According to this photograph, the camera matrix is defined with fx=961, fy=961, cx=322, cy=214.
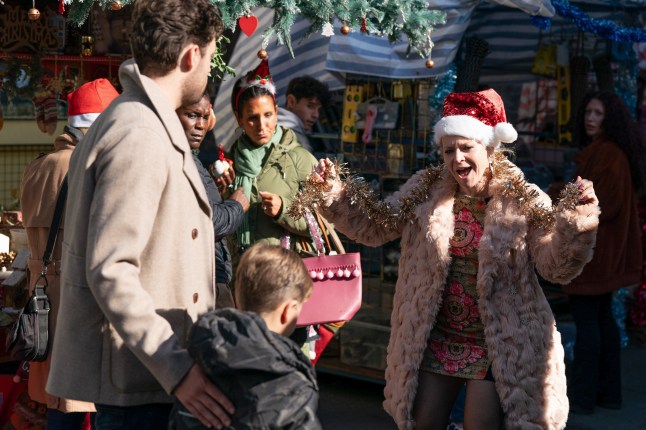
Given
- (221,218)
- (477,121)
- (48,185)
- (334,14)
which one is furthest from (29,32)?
(477,121)

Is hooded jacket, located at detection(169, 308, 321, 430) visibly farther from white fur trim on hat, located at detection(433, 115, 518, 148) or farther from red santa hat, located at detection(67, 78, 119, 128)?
red santa hat, located at detection(67, 78, 119, 128)

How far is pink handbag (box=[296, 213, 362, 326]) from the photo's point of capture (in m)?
4.23

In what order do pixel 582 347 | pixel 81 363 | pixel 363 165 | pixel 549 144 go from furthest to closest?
1. pixel 549 144
2. pixel 363 165
3. pixel 582 347
4. pixel 81 363

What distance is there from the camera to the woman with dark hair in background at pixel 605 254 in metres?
5.89

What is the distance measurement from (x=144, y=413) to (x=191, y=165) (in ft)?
2.10

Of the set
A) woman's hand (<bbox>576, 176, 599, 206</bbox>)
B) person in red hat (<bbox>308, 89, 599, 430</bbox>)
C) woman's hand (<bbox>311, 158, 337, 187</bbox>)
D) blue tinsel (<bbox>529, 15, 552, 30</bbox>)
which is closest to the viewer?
woman's hand (<bbox>576, 176, 599, 206</bbox>)

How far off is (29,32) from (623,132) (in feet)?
11.7

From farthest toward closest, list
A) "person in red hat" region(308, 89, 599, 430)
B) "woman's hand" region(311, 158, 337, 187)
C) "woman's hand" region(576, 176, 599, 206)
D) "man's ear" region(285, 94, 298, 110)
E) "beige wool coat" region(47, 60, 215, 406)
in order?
1. "man's ear" region(285, 94, 298, 110)
2. "woman's hand" region(311, 158, 337, 187)
3. "person in red hat" region(308, 89, 599, 430)
4. "woman's hand" region(576, 176, 599, 206)
5. "beige wool coat" region(47, 60, 215, 406)

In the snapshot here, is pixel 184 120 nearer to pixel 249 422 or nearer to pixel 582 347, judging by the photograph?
pixel 249 422

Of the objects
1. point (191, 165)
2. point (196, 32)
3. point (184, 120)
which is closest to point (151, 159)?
point (191, 165)

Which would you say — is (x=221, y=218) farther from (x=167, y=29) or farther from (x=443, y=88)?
(x=443, y=88)

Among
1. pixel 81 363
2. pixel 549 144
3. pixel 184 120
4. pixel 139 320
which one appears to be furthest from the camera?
pixel 549 144

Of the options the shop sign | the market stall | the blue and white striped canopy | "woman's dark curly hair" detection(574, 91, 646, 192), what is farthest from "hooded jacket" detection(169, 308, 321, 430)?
"woman's dark curly hair" detection(574, 91, 646, 192)

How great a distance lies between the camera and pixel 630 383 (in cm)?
664
